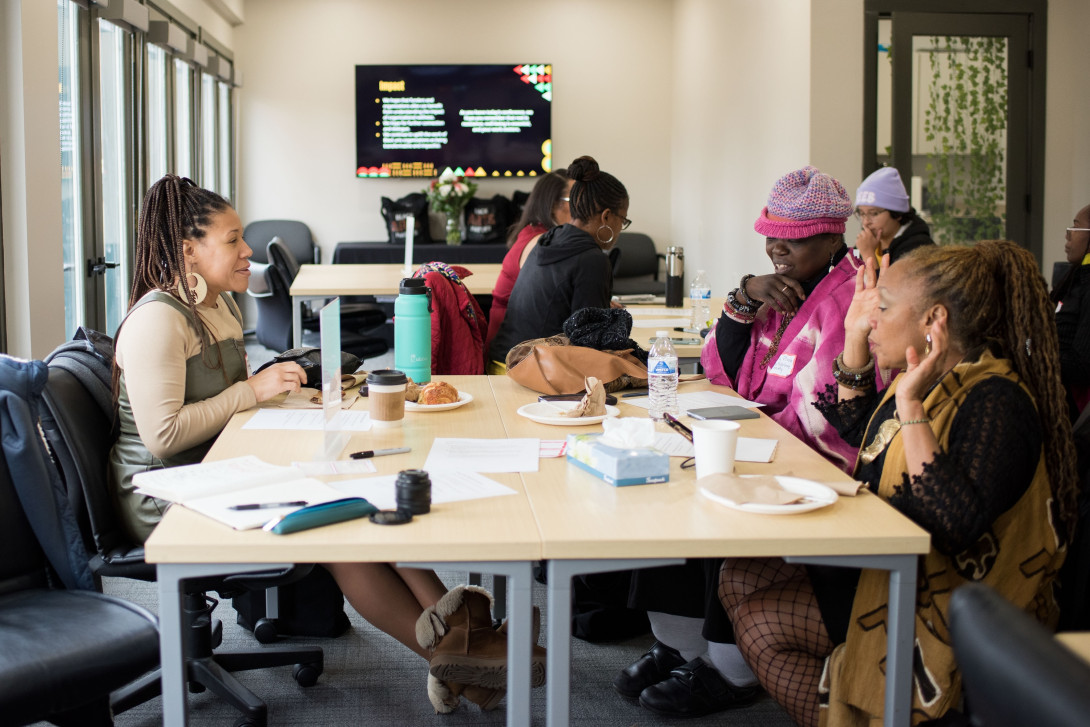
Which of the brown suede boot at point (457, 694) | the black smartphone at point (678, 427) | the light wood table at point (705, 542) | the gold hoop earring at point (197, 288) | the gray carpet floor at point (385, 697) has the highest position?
the gold hoop earring at point (197, 288)

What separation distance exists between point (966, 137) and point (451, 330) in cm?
333

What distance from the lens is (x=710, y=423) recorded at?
180 cm

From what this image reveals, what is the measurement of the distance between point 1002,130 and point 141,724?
196 inches

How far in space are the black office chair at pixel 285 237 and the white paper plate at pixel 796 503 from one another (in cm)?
756

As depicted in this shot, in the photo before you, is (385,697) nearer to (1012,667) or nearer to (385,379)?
(385,379)

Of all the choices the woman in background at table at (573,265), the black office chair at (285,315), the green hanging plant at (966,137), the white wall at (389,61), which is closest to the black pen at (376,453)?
the woman in background at table at (573,265)

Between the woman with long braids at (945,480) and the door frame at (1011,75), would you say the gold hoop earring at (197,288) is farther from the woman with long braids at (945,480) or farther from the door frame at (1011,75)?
the door frame at (1011,75)

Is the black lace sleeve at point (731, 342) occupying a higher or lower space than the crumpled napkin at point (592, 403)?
higher

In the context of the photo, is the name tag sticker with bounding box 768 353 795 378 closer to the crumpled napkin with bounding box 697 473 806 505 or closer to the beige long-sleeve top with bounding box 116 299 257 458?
the crumpled napkin with bounding box 697 473 806 505

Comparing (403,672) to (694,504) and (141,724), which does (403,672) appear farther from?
(694,504)

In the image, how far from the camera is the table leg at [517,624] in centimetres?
147

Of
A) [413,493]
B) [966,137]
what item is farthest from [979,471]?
[966,137]

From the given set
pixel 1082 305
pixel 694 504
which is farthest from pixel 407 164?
pixel 694 504

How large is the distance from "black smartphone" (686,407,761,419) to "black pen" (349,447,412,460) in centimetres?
70
